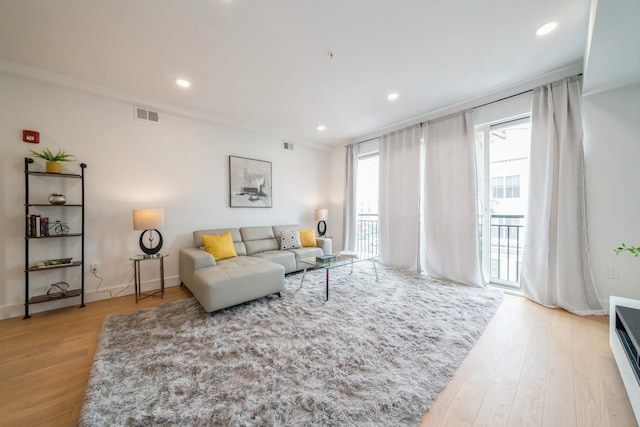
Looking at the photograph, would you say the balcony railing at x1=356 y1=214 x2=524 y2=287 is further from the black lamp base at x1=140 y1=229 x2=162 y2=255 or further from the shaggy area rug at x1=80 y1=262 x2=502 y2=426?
the black lamp base at x1=140 y1=229 x2=162 y2=255

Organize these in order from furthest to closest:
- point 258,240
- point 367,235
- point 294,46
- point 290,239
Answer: point 367,235 < point 290,239 < point 258,240 < point 294,46

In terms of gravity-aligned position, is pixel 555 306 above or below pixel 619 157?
below

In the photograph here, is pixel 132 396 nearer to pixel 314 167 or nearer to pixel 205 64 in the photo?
pixel 205 64

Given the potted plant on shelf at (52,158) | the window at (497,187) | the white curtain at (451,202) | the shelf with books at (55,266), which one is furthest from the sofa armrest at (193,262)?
the window at (497,187)

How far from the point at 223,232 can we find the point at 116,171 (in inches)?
60.0

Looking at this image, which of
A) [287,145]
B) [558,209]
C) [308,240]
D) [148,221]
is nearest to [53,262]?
[148,221]

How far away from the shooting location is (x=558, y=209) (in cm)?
248

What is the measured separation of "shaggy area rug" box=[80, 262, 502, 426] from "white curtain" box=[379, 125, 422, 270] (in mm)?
1317

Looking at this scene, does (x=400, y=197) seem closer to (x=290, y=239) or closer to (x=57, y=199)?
(x=290, y=239)

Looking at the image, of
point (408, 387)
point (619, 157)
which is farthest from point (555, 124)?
point (408, 387)

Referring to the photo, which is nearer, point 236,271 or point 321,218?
point 236,271

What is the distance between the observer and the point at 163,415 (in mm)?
1183

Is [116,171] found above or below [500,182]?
above

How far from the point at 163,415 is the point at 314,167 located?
452 cm
